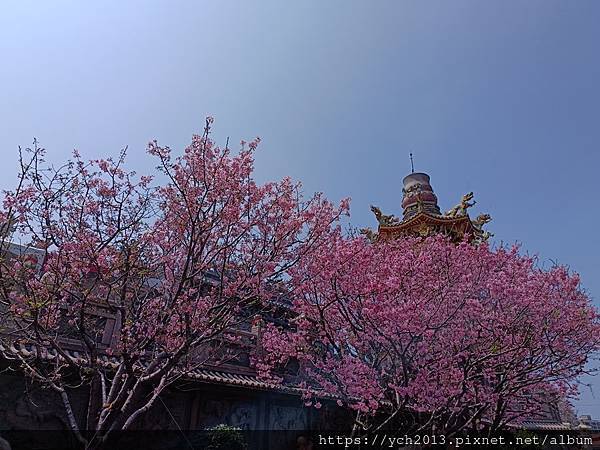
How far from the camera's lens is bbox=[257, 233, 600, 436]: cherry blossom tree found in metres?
8.60

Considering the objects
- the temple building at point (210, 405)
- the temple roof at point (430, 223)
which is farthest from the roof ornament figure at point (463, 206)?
the temple building at point (210, 405)

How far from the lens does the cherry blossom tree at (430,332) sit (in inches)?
339

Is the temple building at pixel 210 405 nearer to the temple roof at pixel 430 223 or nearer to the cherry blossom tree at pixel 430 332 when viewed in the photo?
the cherry blossom tree at pixel 430 332

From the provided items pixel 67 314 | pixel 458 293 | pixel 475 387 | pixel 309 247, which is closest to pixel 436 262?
pixel 458 293

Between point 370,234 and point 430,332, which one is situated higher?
point 370,234

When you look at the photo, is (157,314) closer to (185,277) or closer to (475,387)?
(185,277)

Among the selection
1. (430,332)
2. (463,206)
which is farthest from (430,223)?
(430,332)

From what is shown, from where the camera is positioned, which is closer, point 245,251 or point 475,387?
point 245,251

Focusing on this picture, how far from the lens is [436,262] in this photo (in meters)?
11.2

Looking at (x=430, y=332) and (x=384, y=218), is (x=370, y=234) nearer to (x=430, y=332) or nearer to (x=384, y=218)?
Answer: (x=384, y=218)

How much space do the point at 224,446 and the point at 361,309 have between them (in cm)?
400

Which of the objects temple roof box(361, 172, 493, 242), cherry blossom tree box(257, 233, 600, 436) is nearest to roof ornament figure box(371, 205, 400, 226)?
temple roof box(361, 172, 493, 242)

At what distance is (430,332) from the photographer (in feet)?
26.8

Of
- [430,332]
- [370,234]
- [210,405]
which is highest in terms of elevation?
[370,234]
